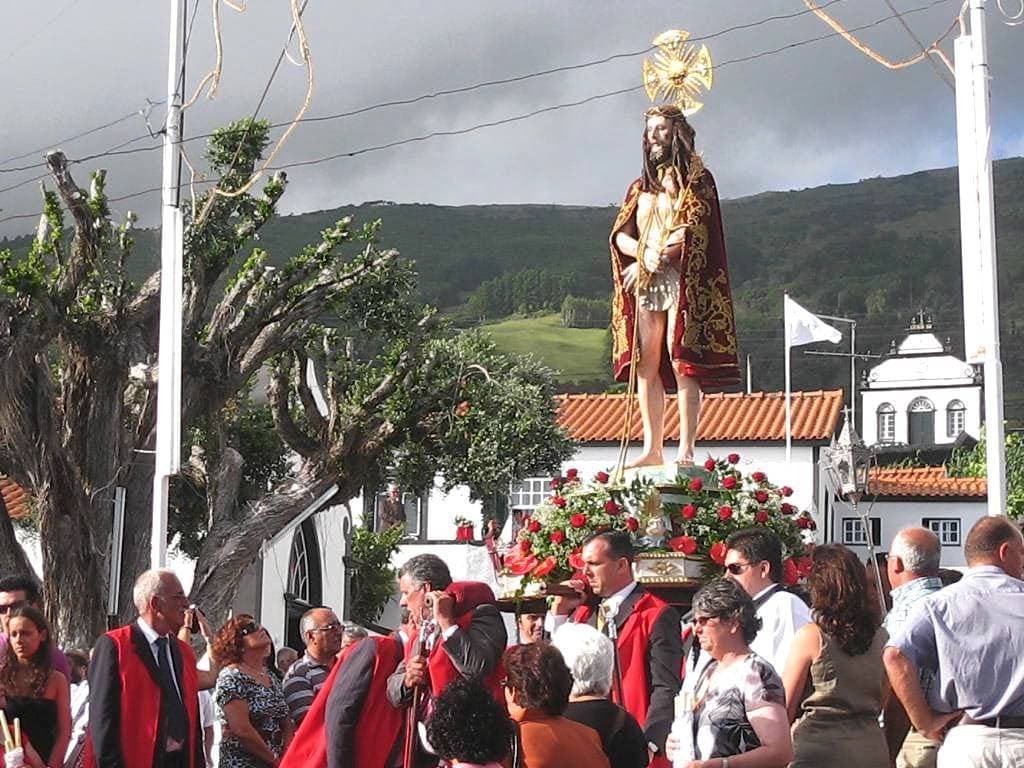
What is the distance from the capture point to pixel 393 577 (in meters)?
38.8

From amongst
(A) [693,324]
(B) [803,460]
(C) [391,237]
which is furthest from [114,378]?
(C) [391,237]

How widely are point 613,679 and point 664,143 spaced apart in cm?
428

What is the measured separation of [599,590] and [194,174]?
9.56 metres

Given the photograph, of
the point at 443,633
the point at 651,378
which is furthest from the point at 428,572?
the point at 651,378

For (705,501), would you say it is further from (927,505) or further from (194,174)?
(927,505)

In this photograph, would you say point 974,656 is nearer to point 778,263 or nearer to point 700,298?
point 700,298

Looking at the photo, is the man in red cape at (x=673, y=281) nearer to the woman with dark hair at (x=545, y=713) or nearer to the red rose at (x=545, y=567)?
the red rose at (x=545, y=567)

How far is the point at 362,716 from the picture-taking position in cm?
683

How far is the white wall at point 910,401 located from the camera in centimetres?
8919

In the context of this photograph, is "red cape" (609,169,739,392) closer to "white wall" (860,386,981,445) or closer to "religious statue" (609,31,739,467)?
"religious statue" (609,31,739,467)

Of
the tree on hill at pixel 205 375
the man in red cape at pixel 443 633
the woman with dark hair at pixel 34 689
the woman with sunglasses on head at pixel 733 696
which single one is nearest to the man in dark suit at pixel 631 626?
the man in red cape at pixel 443 633

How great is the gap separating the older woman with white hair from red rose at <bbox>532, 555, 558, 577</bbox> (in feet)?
9.81

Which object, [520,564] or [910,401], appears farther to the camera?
[910,401]

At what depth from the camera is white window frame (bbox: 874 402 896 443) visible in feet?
299
